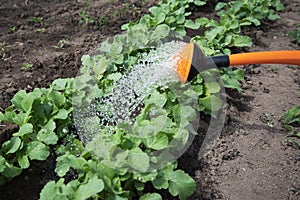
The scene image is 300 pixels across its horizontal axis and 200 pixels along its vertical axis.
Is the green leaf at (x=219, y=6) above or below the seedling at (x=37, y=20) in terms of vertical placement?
below

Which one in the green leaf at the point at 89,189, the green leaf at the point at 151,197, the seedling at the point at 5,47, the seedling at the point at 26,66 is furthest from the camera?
the seedling at the point at 5,47

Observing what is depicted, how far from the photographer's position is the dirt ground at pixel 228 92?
201cm

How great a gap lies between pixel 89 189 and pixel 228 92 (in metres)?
1.34

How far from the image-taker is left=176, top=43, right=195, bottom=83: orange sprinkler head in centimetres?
213

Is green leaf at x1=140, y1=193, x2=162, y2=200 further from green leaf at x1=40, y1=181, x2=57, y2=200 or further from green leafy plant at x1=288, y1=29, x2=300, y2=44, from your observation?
green leafy plant at x1=288, y1=29, x2=300, y2=44

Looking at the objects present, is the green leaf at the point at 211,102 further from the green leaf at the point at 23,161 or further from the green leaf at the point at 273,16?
the green leaf at the point at 273,16

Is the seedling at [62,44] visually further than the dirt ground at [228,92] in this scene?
Yes

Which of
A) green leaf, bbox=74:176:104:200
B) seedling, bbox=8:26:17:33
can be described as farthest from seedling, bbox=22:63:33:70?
green leaf, bbox=74:176:104:200

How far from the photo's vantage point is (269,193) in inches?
77.9

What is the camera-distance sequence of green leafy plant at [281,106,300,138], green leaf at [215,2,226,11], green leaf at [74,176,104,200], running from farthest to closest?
green leaf at [215,2,226,11] < green leafy plant at [281,106,300,138] < green leaf at [74,176,104,200]

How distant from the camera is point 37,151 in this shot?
6.11ft

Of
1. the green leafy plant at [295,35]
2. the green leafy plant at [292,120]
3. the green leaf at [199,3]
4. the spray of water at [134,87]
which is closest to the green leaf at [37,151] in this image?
the spray of water at [134,87]

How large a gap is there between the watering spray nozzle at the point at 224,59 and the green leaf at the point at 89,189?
0.83 metres

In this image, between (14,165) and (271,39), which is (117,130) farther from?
(271,39)
